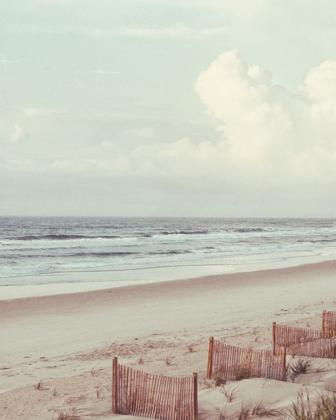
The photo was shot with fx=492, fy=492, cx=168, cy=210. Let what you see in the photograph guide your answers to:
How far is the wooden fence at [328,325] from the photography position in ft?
36.7

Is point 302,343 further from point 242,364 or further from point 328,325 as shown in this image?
point 328,325

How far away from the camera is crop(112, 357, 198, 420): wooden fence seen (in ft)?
22.3

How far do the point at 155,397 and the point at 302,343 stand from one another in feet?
13.7

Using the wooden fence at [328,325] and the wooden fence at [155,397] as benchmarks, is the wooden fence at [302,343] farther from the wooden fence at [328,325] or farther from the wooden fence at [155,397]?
the wooden fence at [155,397]

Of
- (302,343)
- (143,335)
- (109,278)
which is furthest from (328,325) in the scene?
(109,278)

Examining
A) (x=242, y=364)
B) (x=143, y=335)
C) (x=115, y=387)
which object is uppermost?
(x=115, y=387)

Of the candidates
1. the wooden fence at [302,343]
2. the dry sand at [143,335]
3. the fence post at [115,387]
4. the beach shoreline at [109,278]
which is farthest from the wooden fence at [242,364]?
the beach shoreline at [109,278]

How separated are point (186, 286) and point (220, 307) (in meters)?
4.60

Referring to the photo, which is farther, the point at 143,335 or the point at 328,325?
the point at 143,335

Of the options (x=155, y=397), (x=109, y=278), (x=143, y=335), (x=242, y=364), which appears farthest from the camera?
(x=109, y=278)

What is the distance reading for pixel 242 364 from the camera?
8688 millimetres

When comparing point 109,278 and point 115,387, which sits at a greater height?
point 115,387

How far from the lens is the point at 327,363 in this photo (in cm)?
937

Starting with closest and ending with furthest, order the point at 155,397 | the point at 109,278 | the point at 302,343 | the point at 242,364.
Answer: the point at 155,397, the point at 242,364, the point at 302,343, the point at 109,278
